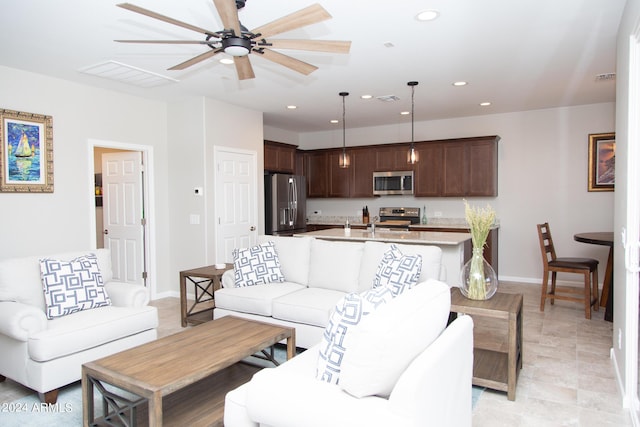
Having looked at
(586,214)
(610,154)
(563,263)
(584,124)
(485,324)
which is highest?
(584,124)

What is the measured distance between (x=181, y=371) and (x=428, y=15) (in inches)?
110

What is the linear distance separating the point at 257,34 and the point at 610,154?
565 centimetres

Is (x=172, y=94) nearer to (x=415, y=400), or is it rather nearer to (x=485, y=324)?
(x=485, y=324)

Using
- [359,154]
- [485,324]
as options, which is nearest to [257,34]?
[485,324]

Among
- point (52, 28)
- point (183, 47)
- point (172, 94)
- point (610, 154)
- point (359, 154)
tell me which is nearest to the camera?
point (52, 28)

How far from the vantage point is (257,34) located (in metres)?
2.45

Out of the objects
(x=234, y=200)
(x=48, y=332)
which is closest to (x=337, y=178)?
(x=234, y=200)

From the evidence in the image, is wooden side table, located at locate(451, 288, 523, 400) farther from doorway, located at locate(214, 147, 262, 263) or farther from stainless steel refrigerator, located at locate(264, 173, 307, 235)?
stainless steel refrigerator, located at locate(264, 173, 307, 235)

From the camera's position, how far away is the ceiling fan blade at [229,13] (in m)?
2.10

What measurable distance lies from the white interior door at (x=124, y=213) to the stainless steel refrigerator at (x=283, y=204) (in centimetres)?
189

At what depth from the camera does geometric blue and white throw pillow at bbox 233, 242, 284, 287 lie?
4059mm

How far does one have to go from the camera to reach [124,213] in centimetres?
573

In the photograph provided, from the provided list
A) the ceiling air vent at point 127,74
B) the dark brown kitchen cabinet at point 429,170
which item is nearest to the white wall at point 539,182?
the dark brown kitchen cabinet at point 429,170

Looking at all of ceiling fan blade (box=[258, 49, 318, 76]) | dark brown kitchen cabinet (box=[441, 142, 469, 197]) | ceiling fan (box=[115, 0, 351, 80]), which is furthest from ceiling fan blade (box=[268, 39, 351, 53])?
dark brown kitchen cabinet (box=[441, 142, 469, 197])
